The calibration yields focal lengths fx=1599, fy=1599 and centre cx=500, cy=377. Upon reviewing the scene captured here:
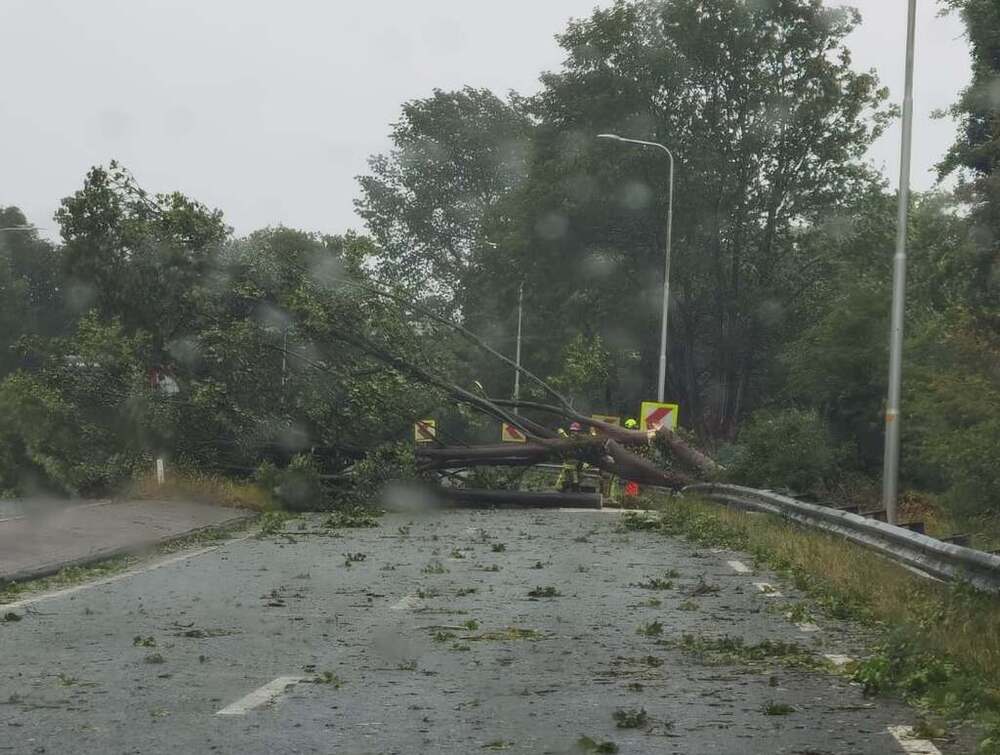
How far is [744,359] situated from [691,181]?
221 inches

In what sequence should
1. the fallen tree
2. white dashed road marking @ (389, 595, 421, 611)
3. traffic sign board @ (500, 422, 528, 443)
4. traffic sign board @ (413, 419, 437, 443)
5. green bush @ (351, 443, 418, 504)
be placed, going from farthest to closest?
1. traffic sign board @ (500, 422, 528, 443)
2. the fallen tree
3. traffic sign board @ (413, 419, 437, 443)
4. green bush @ (351, 443, 418, 504)
5. white dashed road marking @ (389, 595, 421, 611)

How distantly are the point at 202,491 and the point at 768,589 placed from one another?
13971 millimetres

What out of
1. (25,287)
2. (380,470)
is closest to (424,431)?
(380,470)

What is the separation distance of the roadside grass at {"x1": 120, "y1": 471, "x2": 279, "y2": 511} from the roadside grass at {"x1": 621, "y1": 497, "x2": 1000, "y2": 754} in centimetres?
950

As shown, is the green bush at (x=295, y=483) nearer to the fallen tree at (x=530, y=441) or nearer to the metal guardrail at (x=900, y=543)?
the fallen tree at (x=530, y=441)

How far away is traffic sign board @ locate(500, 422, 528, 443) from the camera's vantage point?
3056 cm

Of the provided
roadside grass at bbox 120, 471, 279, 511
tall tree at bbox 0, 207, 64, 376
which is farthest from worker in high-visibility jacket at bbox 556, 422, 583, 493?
tall tree at bbox 0, 207, 64, 376

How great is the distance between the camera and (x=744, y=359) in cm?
4841

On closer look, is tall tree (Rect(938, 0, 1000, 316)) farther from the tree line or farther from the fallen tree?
the fallen tree

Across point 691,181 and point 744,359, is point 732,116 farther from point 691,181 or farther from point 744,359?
point 744,359

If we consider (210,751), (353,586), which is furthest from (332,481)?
(210,751)

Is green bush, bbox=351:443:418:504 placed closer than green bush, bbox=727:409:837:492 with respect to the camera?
Yes

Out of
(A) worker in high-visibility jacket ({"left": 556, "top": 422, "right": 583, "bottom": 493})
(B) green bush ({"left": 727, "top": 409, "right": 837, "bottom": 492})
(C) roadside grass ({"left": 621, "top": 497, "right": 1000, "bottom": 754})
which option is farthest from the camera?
(A) worker in high-visibility jacket ({"left": 556, "top": 422, "right": 583, "bottom": 493})

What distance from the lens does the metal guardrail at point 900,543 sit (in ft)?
35.5
